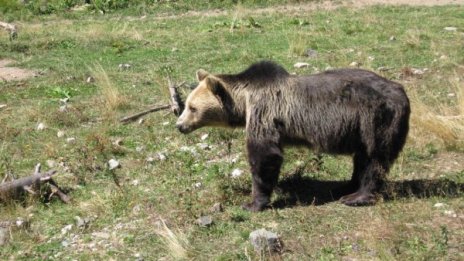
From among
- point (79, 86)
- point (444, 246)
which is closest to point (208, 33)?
point (79, 86)

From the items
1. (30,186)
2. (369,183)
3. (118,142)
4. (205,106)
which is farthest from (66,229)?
(369,183)

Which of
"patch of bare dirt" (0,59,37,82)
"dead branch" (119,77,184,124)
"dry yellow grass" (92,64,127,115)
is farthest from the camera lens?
"patch of bare dirt" (0,59,37,82)

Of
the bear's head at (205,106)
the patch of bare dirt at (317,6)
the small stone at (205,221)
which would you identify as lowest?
the patch of bare dirt at (317,6)

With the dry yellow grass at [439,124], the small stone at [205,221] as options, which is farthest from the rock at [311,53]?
the small stone at [205,221]

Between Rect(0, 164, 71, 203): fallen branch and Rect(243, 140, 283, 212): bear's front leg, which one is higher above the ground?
Rect(243, 140, 283, 212): bear's front leg

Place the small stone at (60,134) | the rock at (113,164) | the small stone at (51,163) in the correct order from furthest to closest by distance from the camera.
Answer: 1. the small stone at (60,134)
2. the small stone at (51,163)
3. the rock at (113,164)

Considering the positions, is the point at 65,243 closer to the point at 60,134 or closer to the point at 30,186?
the point at 30,186

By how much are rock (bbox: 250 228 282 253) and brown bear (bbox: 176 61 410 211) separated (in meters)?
1.01

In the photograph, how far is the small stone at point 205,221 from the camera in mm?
6684

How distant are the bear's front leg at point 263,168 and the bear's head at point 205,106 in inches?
26.3

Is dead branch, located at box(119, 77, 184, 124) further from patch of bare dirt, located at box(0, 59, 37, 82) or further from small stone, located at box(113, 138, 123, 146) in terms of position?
patch of bare dirt, located at box(0, 59, 37, 82)

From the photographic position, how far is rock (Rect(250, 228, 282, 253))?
19.7 ft

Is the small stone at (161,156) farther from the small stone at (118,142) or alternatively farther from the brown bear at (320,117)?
the brown bear at (320,117)

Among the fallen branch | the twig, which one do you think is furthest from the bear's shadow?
the twig
